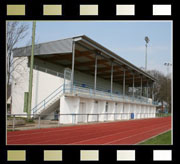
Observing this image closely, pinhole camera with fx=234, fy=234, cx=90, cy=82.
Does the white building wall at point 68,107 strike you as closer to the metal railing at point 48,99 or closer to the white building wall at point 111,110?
the metal railing at point 48,99

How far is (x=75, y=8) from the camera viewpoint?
5754mm

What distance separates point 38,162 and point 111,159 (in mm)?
1681

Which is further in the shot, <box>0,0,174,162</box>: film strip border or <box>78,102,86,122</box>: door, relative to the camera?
<box>78,102,86,122</box>: door

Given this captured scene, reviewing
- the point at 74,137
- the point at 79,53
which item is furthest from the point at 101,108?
the point at 74,137

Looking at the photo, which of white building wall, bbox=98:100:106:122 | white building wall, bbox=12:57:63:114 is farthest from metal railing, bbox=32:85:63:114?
white building wall, bbox=98:100:106:122

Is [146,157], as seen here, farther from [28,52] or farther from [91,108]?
[28,52]

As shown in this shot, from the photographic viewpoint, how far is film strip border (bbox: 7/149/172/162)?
17.5 feet

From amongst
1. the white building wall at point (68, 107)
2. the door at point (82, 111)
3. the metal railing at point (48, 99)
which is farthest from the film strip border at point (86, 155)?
the door at point (82, 111)

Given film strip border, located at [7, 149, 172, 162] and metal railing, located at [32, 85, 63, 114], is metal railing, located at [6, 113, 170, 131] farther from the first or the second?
film strip border, located at [7, 149, 172, 162]

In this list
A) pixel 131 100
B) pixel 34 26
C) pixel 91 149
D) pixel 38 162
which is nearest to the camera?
pixel 38 162

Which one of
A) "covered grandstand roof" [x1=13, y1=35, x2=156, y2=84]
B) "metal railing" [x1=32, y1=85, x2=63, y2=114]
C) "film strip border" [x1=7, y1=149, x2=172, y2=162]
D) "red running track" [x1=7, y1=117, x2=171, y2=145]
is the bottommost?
"red running track" [x1=7, y1=117, x2=171, y2=145]

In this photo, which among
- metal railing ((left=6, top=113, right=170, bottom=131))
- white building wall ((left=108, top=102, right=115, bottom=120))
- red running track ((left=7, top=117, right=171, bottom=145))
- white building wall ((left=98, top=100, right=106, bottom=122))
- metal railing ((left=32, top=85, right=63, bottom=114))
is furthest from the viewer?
white building wall ((left=108, top=102, right=115, bottom=120))

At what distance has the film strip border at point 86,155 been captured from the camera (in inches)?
210
